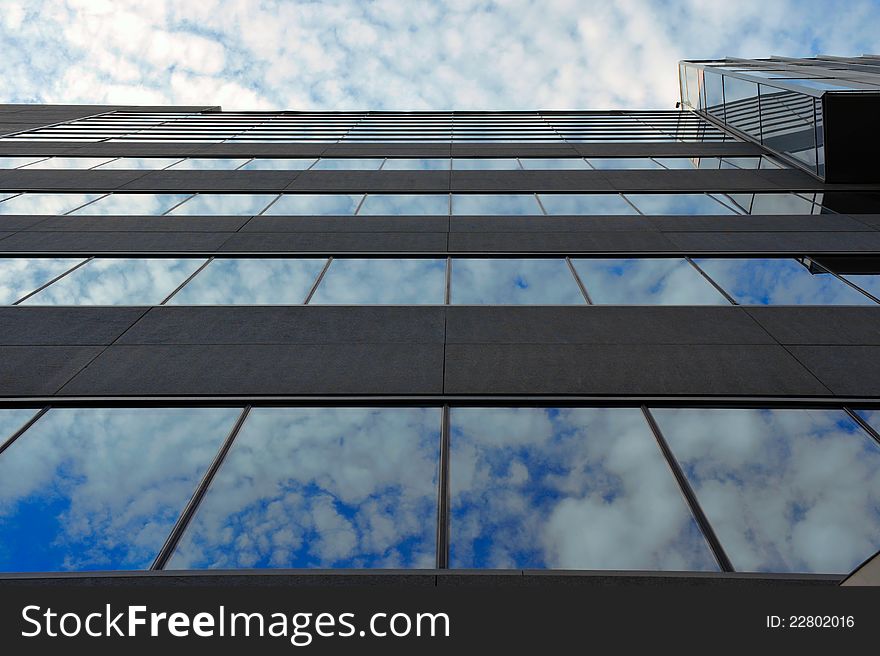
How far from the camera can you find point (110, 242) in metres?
12.0

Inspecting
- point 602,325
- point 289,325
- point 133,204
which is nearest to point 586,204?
point 602,325

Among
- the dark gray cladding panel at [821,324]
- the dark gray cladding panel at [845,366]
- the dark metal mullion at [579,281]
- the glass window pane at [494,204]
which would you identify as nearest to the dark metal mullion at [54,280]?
the glass window pane at [494,204]

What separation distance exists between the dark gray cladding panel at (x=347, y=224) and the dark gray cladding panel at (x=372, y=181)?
2183mm

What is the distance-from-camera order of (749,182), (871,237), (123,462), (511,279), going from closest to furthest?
(123,462), (511,279), (871,237), (749,182)

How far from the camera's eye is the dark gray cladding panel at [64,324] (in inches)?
347

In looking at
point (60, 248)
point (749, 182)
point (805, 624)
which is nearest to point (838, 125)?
point (749, 182)

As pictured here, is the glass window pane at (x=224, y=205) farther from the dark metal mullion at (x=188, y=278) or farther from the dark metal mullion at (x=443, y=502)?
the dark metal mullion at (x=443, y=502)

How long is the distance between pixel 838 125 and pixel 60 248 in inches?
670

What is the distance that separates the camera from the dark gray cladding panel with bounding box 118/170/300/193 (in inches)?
601

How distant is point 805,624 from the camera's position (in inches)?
139

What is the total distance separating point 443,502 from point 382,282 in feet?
18.2

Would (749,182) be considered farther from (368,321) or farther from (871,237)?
(368,321)

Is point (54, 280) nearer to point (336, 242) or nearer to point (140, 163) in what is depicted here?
point (336, 242)

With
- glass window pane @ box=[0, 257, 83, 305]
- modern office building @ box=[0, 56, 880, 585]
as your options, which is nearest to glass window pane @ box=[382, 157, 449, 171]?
modern office building @ box=[0, 56, 880, 585]
